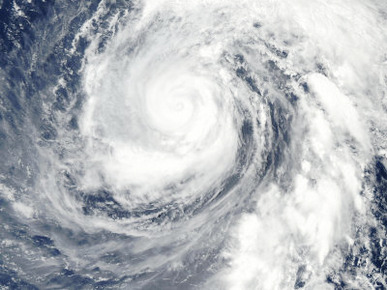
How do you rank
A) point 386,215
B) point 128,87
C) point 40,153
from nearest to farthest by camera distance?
point 386,215
point 40,153
point 128,87

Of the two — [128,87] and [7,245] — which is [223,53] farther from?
[7,245]

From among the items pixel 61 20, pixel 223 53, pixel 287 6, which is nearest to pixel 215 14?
pixel 223 53

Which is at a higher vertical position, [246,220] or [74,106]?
[74,106]

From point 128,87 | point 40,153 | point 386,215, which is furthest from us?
point 128,87

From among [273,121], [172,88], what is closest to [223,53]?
[172,88]

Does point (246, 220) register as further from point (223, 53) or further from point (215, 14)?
point (215, 14)

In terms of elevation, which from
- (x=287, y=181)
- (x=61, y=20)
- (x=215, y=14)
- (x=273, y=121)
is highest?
(x=61, y=20)

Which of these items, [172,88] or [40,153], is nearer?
[40,153]
